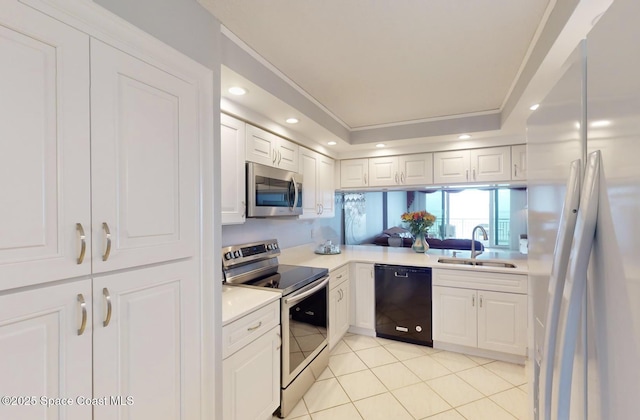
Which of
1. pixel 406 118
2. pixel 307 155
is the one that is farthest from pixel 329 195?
pixel 406 118

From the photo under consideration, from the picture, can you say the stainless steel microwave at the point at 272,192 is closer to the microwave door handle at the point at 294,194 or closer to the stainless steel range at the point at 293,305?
the microwave door handle at the point at 294,194

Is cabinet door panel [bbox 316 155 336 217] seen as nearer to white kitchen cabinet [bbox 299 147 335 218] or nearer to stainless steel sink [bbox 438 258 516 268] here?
white kitchen cabinet [bbox 299 147 335 218]

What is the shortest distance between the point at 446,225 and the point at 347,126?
1943 millimetres

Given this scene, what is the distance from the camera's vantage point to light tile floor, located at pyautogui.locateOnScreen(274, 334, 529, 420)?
2.04 metres

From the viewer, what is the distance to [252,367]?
1.68 m

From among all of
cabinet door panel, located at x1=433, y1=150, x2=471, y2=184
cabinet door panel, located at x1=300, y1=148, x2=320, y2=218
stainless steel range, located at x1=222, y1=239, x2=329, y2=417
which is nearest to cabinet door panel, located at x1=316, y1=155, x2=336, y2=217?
cabinet door panel, located at x1=300, y1=148, x2=320, y2=218

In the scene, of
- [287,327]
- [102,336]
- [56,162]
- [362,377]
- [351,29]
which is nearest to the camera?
[56,162]

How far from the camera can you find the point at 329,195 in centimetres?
363

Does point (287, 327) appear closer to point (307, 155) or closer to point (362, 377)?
point (362, 377)

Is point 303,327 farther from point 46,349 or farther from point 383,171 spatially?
point 383,171

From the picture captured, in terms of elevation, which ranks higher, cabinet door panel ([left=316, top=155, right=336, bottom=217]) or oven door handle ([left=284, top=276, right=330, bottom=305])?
cabinet door panel ([left=316, top=155, right=336, bottom=217])

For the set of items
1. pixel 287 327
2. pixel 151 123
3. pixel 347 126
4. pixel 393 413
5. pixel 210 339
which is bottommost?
pixel 393 413

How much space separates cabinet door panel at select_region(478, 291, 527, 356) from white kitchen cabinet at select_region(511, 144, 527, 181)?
1214mm

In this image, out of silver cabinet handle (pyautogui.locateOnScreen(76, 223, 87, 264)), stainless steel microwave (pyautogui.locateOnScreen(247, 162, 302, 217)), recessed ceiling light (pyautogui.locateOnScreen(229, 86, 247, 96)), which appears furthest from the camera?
stainless steel microwave (pyautogui.locateOnScreen(247, 162, 302, 217))
